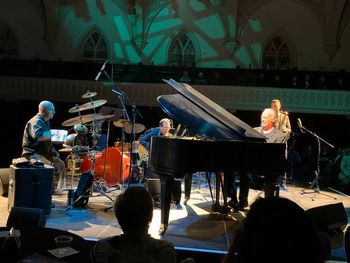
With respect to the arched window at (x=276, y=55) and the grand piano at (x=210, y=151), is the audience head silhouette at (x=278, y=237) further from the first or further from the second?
the arched window at (x=276, y=55)

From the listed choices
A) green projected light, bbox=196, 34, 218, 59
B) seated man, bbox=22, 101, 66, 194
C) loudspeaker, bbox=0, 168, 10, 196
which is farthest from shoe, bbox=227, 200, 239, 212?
green projected light, bbox=196, 34, 218, 59

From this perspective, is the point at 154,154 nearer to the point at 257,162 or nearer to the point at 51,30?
the point at 257,162

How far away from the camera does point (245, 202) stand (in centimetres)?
623

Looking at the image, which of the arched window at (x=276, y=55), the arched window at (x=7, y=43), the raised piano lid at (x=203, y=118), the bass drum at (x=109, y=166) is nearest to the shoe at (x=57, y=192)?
the bass drum at (x=109, y=166)

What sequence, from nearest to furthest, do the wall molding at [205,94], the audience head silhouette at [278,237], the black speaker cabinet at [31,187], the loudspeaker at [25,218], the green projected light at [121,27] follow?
the audience head silhouette at [278,237]
the loudspeaker at [25,218]
the black speaker cabinet at [31,187]
the wall molding at [205,94]
the green projected light at [121,27]

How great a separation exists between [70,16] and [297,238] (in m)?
16.8

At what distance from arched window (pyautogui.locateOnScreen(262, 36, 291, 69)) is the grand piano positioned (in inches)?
459

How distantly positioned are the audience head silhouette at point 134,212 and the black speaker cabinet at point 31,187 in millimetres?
3341

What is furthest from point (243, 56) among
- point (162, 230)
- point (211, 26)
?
point (162, 230)

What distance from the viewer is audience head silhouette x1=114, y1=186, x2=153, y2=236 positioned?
2.24 meters

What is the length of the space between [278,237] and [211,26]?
50.2 ft

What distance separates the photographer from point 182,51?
1614 centimetres

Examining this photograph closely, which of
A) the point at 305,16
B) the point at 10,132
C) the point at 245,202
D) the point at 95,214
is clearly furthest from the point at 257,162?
the point at 305,16

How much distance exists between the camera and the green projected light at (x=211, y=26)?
15.7 metres
